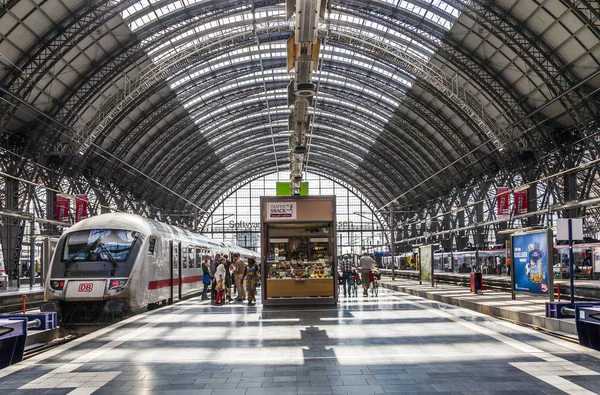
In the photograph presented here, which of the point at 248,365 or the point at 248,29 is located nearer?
the point at 248,365

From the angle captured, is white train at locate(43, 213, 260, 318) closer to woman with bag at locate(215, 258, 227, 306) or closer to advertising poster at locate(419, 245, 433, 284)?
woman with bag at locate(215, 258, 227, 306)

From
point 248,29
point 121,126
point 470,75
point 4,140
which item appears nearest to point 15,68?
point 4,140

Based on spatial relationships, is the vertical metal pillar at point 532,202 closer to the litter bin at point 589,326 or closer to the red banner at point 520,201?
the red banner at point 520,201

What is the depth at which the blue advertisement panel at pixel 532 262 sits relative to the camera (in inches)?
669

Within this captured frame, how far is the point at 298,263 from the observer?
21.2 metres

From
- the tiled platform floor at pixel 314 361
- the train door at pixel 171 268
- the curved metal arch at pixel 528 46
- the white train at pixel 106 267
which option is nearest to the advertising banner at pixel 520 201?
the curved metal arch at pixel 528 46

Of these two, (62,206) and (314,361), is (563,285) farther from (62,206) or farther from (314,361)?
(62,206)

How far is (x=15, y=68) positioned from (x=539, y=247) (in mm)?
27201

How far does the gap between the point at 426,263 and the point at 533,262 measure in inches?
627

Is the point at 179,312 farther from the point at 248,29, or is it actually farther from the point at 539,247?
the point at 248,29

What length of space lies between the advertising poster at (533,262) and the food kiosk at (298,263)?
6102 millimetres

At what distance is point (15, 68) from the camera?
3117cm

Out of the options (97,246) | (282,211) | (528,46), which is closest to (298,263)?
(282,211)

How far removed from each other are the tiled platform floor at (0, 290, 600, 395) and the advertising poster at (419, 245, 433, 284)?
17.1 metres
